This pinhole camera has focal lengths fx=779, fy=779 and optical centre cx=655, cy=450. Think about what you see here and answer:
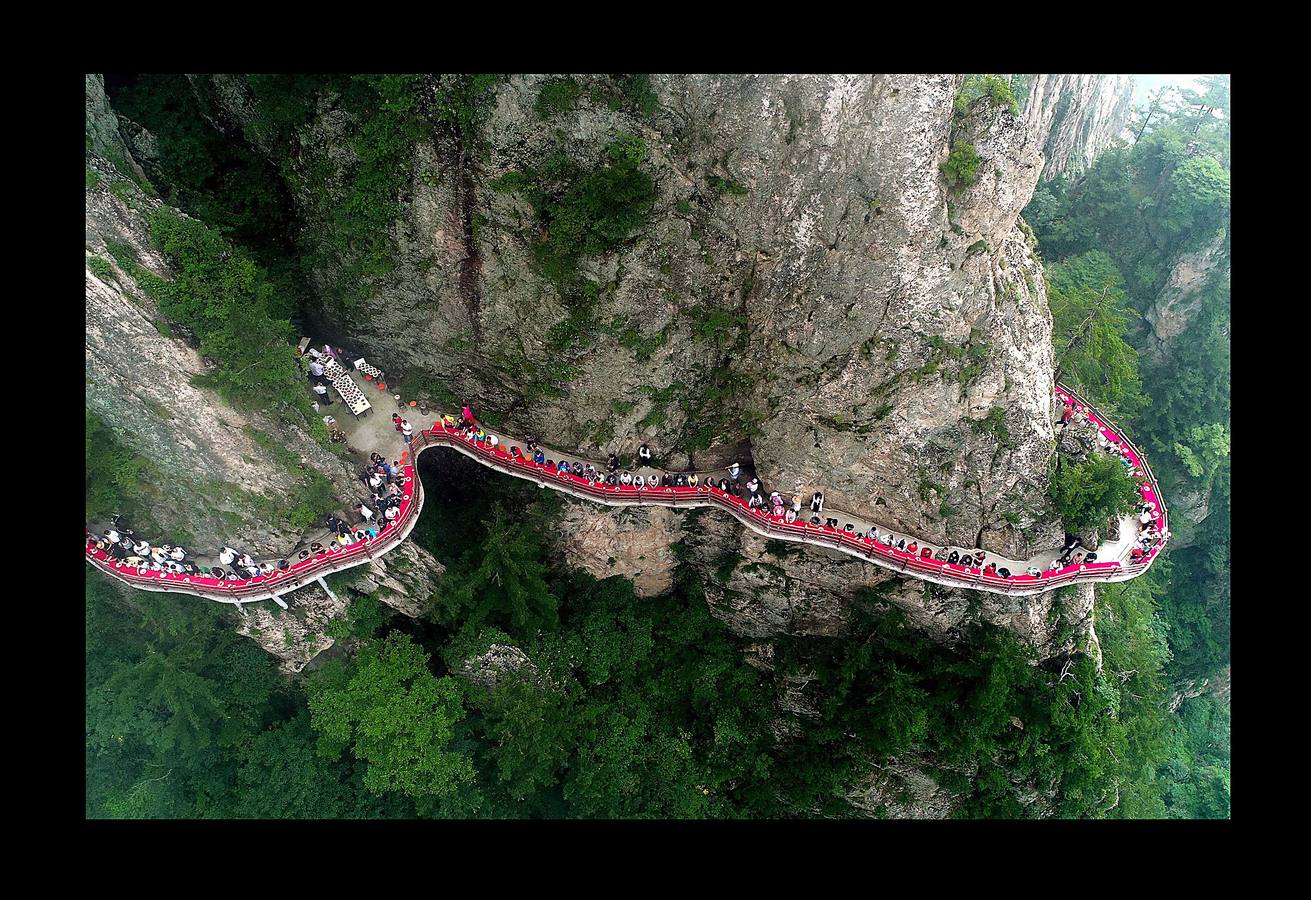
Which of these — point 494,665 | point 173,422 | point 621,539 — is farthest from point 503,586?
point 173,422

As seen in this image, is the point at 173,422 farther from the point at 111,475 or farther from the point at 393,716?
the point at 393,716

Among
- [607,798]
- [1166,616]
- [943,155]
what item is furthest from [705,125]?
[1166,616]

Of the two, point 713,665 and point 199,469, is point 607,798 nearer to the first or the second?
point 713,665

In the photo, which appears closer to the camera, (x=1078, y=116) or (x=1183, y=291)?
(x=1183, y=291)

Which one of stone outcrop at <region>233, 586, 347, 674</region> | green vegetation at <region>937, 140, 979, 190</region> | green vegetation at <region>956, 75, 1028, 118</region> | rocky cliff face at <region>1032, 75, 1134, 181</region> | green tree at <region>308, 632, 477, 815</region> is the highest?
rocky cliff face at <region>1032, 75, 1134, 181</region>

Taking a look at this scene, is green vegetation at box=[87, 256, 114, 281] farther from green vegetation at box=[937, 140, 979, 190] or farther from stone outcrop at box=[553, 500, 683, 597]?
green vegetation at box=[937, 140, 979, 190]

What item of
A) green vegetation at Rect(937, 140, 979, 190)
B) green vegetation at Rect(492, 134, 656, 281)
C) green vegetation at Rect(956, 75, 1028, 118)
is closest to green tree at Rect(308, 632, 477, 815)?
green vegetation at Rect(492, 134, 656, 281)

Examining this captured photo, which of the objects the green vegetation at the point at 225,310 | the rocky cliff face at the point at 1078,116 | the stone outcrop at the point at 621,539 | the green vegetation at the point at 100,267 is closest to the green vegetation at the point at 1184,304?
the rocky cliff face at the point at 1078,116
